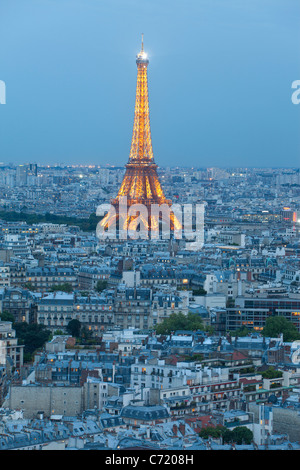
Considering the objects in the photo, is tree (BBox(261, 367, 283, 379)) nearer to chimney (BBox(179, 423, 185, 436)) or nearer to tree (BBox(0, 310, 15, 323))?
chimney (BBox(179, 423, 185, 436))

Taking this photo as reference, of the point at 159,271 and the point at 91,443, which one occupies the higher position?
the point at 159,271

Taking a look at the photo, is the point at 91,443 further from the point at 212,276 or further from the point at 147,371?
the point at 212,276

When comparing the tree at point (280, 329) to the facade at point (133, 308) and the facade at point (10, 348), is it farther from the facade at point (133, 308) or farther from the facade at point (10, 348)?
the facade at point (10, 348)

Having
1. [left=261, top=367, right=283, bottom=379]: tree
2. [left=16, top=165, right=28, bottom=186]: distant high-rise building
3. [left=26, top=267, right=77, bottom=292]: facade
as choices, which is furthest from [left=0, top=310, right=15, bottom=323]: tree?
[left=16, top=165, right=28, bottom=186]: distant high-rise building

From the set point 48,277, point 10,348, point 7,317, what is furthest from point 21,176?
point 10,348

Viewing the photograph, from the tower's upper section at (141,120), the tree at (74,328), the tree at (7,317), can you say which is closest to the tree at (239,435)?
the tree at (74,328)

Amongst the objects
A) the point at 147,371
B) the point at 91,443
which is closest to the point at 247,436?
the point at 91,443
